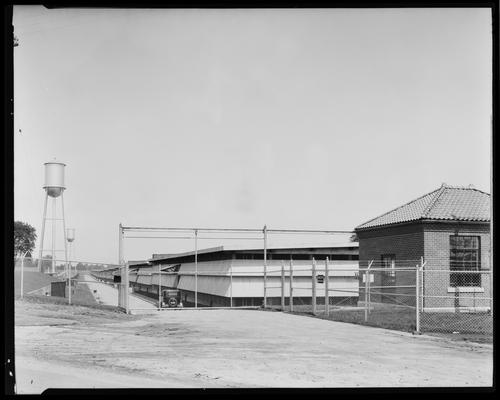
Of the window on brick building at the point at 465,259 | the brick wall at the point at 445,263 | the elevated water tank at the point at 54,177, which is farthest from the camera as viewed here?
the elevated water tank at the point at 54,177

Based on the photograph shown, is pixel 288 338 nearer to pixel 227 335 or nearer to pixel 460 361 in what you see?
pixel 227 335

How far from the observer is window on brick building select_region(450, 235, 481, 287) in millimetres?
21781

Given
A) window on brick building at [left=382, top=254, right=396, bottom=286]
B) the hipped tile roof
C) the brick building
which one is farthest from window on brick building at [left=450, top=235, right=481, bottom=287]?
window on brick building at [left=382, top=254, right=396, bottom=286]

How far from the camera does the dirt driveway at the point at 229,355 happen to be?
8250 millimetres

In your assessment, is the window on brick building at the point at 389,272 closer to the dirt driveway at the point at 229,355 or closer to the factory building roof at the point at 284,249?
the factory building roof at the point at 284,249

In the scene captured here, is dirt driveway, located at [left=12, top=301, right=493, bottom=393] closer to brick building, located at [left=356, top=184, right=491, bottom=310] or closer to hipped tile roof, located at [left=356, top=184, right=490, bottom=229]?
brick building, located at [left=356, top=184, right=491, bottom=310]

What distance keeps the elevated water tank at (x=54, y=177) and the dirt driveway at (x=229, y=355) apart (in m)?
15.6

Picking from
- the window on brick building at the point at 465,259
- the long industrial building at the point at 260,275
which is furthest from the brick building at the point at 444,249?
the long industrial building at the point at 260,275

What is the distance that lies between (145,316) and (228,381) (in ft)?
35.2

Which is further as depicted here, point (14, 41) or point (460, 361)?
point (460, 361)
